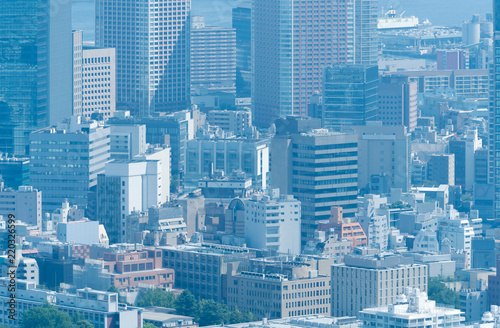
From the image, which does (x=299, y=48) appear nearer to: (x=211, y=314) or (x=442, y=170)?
(x=442, y=170)

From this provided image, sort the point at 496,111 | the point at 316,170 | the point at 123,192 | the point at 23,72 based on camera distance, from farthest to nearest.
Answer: the point at 23,72 < the point at 496,111 < the point at 123,192 < the point at 316,170

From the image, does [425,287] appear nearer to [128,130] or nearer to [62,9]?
[128,130]

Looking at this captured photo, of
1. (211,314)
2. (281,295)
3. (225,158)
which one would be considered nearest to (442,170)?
(225,158)

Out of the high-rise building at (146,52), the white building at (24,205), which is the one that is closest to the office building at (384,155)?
the white building at (24,205)

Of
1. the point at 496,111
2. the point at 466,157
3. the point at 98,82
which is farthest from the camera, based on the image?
the point at 98,82

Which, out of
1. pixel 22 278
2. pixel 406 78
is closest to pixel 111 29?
pixel 406 78

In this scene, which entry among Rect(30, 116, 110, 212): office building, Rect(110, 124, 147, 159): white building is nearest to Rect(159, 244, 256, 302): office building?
Rect(30, 116, 110, 212): office building
